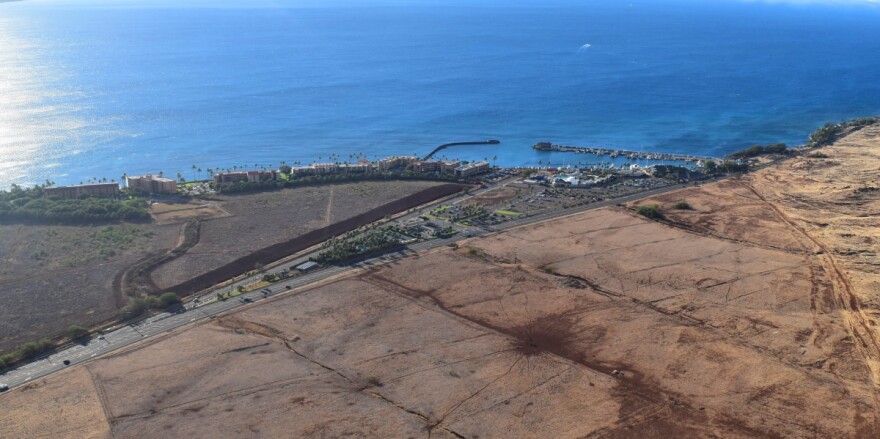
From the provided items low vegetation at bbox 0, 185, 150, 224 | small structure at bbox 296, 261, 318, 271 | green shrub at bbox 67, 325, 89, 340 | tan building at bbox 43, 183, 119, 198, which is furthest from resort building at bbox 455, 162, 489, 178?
green shrub at bbox 67, 325, 89, 340

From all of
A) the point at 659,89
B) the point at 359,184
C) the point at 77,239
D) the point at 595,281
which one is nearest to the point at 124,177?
the point at 77,239

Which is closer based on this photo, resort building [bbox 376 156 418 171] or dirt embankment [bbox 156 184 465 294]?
dirt embankment [bbox 156 184 465 294]

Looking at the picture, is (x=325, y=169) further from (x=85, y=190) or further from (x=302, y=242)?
(x=85, y=190)

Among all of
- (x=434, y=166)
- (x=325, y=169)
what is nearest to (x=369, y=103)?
(x=434, y=166)

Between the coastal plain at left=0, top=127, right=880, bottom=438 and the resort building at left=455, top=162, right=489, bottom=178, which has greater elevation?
the resort building at left=455, top=162, right=489, bottom=178

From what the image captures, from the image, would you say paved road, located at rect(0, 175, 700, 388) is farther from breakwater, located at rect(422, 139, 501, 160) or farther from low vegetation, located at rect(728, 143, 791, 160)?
low vegetation, located at rect(728, 143, 791, 160)

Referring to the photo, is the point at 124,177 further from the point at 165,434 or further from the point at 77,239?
the point at 165,434

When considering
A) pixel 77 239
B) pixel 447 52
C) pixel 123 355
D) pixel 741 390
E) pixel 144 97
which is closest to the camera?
pixel 741 390
